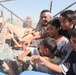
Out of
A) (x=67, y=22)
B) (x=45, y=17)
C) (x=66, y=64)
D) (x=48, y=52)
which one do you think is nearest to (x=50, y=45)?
(x=48, y=52)

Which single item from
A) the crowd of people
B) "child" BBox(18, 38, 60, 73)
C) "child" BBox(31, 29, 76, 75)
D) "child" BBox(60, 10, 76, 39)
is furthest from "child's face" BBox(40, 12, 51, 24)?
"child" BBox(31, 29, 76, 75)

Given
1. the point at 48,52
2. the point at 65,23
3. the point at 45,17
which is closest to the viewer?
the point at 48,52

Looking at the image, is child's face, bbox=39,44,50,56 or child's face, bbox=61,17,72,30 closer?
child's face, bbox=39,44,50,56

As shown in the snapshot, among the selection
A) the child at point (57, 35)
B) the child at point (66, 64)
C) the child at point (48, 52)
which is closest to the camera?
the child at point (66, 64)

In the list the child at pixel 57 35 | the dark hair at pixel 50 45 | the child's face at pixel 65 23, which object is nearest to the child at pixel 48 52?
the dark hair at pixel 50 45

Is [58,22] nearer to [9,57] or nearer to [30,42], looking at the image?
[30,42]

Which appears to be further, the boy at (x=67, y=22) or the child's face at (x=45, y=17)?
the child's face at (x=45, y=17)

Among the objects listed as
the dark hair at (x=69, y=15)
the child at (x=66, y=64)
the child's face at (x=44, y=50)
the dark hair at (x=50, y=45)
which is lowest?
the child at (x=66, y=64)

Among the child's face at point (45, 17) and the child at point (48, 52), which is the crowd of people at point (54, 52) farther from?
the child's face at point (45, 17)

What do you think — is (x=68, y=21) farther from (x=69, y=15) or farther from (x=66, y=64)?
(x=66, y=64)

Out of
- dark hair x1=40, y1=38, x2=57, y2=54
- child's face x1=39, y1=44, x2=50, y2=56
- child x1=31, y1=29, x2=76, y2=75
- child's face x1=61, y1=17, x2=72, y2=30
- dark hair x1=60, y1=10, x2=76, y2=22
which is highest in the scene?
dark hair x1=60, y1=10, x2=76, y2=22

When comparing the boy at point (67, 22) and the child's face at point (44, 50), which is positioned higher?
the boy at point (67, 22)

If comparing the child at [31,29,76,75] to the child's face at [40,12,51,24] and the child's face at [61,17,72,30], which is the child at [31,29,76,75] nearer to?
the child's face at [61,17,72,30]

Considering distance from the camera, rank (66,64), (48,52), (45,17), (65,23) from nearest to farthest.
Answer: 1. (66,64)
2. (48,52)
3. (65,23)
4. (45,17)
